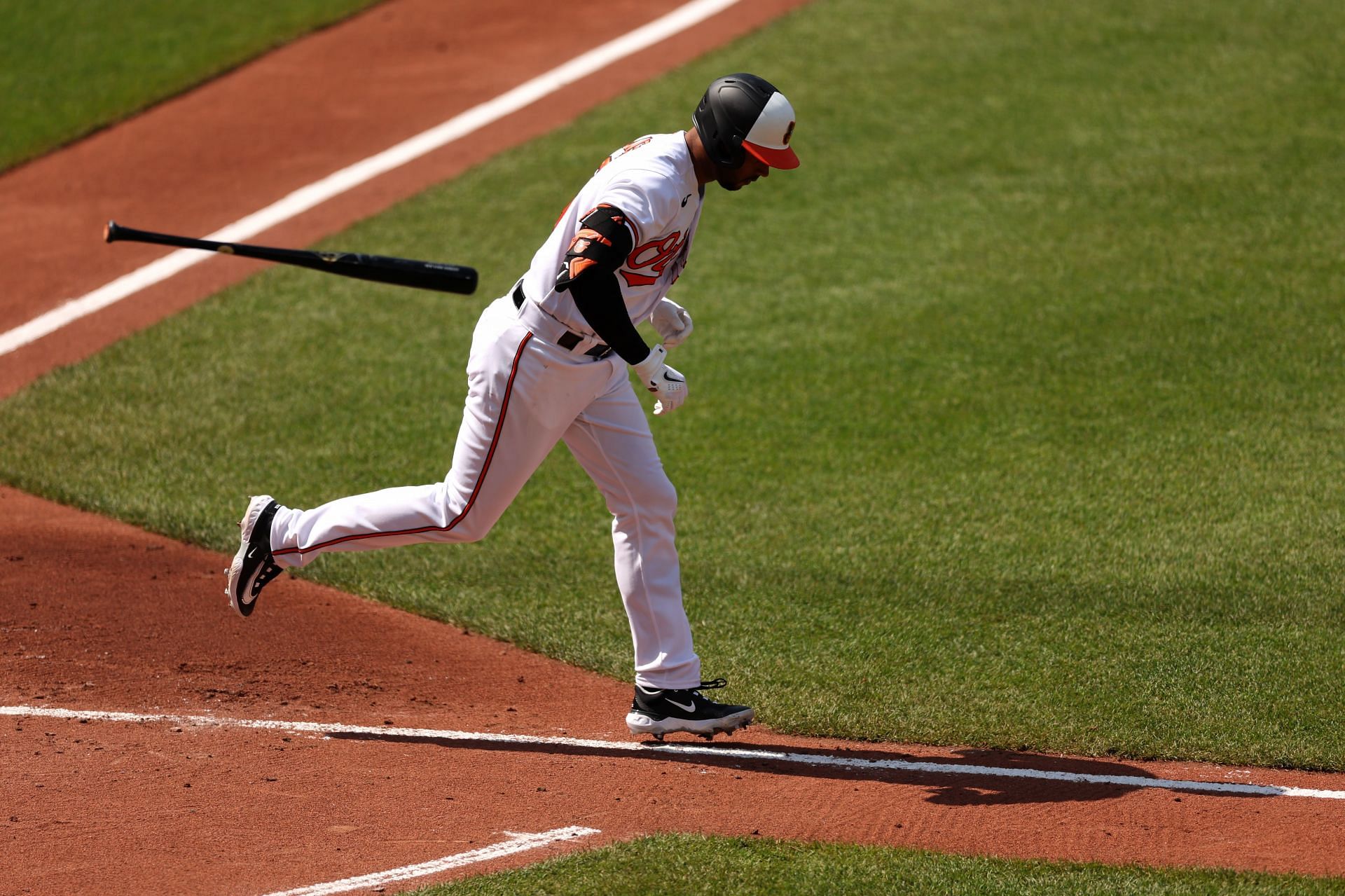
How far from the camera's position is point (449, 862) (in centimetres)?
404

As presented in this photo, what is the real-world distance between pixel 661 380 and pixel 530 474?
1.87 feet

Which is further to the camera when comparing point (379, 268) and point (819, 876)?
point (379, 268)

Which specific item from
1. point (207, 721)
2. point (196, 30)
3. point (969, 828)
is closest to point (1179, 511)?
point (969, 828)

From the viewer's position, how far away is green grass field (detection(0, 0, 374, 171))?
12.2 metres

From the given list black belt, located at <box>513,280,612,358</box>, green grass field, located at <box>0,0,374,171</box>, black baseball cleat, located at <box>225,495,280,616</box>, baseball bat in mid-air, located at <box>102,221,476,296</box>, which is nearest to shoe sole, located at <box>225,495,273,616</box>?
black baseball cleat, located at <box>225,495,280,616</box>

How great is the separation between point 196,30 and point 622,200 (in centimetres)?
1035

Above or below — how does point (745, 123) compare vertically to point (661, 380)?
above

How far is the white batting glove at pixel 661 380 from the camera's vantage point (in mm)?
4684

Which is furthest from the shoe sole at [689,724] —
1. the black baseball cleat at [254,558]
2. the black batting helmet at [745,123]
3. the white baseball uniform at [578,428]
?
the black batting helmet at [745,123]

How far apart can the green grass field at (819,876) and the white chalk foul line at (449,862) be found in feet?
0.39

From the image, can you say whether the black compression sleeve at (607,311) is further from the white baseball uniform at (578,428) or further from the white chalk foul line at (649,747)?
the white chalk foul line at (649,747)

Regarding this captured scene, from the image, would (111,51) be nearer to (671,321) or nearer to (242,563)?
(242,563)

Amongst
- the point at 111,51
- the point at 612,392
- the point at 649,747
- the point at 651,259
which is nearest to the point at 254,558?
the point at 612,392

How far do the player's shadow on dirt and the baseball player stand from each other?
0.44 feet
